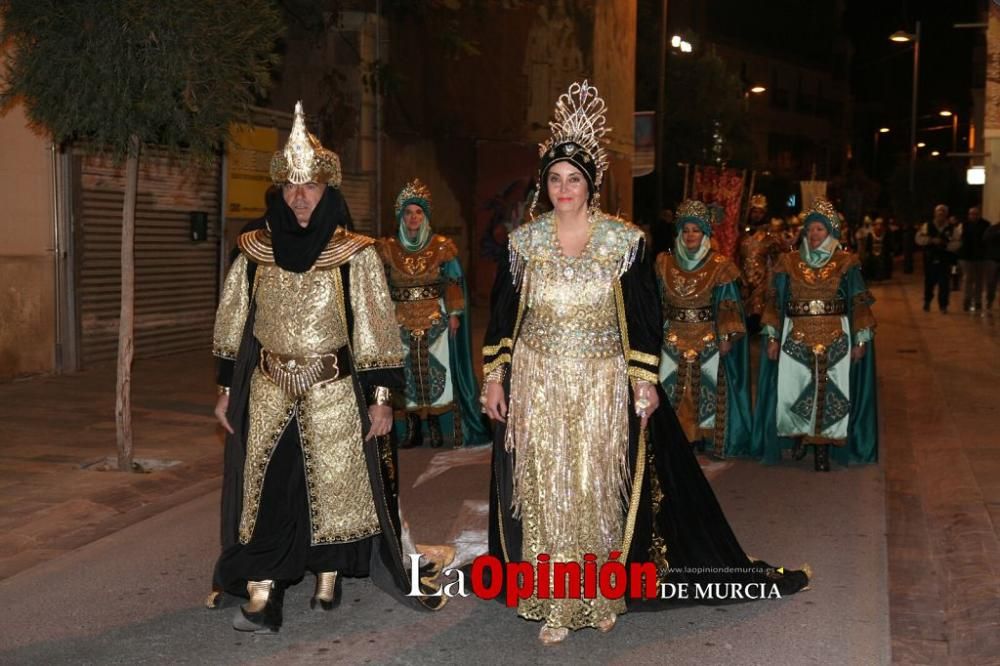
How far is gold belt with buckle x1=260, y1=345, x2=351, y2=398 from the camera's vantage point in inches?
218

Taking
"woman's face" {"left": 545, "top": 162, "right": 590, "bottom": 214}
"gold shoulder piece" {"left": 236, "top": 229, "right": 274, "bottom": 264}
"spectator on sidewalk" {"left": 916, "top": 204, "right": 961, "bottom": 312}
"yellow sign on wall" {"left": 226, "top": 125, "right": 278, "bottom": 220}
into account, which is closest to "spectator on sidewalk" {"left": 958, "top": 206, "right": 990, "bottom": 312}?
"spectator on sidewalk" {"left": 916, "top": 204, "right": 961, "bottom": 312}

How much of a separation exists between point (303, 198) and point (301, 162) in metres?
0.17

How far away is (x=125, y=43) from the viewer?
827 cm

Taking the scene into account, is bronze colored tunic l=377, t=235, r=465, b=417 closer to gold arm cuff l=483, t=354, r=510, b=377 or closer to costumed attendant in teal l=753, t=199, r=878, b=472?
costumed attendant in teal l=753, t=199, r=878, b=472

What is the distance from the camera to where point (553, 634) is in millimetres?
5387

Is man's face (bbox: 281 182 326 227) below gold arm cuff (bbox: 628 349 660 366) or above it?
above

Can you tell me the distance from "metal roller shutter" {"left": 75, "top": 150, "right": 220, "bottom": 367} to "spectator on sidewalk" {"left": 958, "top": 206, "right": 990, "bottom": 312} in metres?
13.9

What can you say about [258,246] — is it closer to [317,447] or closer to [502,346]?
[317,447]

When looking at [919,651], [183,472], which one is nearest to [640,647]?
[919,651]

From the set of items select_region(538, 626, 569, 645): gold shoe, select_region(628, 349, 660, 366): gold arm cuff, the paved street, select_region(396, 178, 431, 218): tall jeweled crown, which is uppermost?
select_region(396, 178, 431, 218): tall jeweled crown

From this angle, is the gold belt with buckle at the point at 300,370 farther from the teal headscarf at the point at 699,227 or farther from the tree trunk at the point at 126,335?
the teal headscarf at the point at 699,227

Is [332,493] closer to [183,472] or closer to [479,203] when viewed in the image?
[183,472]

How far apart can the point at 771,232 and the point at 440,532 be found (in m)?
11.8

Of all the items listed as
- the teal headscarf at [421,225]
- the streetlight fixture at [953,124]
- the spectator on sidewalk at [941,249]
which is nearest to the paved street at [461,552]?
the teal headscarf at [421,225]
